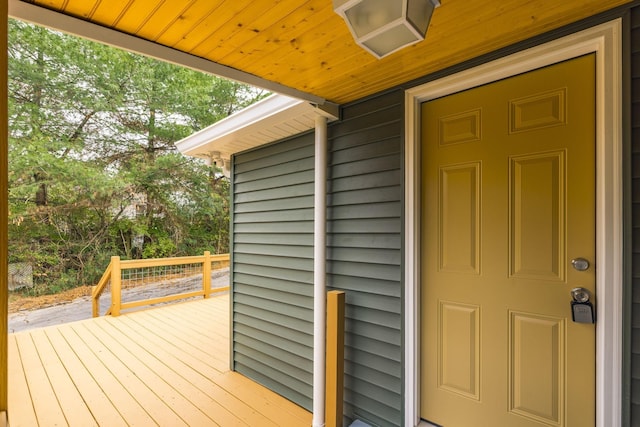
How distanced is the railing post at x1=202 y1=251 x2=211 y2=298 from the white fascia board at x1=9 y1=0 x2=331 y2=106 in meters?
5.34

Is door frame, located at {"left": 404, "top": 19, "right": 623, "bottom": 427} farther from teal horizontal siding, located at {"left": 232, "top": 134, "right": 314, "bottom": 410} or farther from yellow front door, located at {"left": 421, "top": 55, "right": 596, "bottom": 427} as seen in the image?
teal horizontal siding, located at {"left": 232, "top": 134, "right": 314, "bottom": 410}

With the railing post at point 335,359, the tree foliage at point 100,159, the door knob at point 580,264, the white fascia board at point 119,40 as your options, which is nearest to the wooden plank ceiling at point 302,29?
the white fascia board at point 119,40

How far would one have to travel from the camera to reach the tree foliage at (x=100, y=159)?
7.67 meters

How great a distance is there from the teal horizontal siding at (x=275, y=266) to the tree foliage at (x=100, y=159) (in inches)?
291

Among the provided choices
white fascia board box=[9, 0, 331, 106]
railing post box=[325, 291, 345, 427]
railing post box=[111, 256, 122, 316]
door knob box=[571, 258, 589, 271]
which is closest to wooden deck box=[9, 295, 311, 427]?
railing post box=[325, 291, 345, 427]

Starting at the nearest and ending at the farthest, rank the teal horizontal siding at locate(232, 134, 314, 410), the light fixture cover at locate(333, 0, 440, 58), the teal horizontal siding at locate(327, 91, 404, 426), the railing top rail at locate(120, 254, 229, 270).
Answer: the light fixture cover at locate(333, 0, 440, 58)
the teal horizontal siding at locate(327, 91, 404, 426)
the teal horizontal siding at locate(232, 134, 314, 410)
the railing top rail at locate(120, 254, 229, 270)

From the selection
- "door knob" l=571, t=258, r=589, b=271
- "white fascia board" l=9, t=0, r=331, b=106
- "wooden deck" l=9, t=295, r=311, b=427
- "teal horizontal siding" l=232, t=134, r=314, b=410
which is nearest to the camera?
"white fascia board" l=9, t=0, r=331, b=106

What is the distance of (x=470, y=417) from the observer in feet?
5.58

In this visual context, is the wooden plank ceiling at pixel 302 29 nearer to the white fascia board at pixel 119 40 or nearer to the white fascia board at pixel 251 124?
the white fascia board at pixel 119 40

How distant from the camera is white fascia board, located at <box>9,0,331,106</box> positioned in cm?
117

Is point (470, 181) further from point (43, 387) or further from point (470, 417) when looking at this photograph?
point (43, 387)

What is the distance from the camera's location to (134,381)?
9.91ft

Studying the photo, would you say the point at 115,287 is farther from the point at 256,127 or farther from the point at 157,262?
the point at 256,127

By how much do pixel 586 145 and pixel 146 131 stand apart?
10.8 metres
